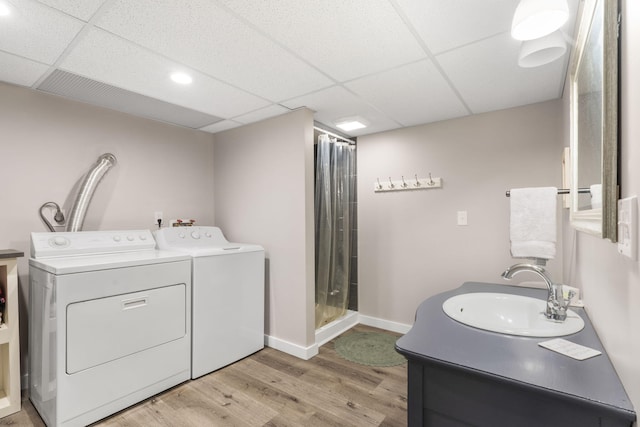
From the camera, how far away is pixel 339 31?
152 centimetres

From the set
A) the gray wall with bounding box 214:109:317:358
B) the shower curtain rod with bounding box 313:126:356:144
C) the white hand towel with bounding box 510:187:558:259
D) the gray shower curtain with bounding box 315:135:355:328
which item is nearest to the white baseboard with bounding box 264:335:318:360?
the gray wall with bounding box 214:109:317:358

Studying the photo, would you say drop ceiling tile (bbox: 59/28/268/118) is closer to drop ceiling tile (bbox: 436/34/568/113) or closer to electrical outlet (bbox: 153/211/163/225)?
electrical outlet (bbox: 153/211/163/225)

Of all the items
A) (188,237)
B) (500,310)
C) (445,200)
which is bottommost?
(500,310)

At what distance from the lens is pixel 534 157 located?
2436 mm

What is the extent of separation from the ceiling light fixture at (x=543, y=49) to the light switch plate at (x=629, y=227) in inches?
35.8

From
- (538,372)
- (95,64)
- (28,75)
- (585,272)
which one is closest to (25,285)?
(28,75)

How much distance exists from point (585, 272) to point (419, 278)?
168cm

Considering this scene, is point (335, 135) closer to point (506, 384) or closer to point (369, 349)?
point (369, 349)

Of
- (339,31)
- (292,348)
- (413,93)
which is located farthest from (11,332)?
(413,93)

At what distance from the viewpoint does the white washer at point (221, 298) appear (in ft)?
7.45

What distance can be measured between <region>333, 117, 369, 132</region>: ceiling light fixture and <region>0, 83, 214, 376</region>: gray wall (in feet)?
4.75

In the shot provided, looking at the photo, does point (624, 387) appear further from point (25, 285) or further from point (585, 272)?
point (25, 285)

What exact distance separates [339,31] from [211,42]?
66 centimetres

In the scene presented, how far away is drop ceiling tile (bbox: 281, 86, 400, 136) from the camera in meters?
2.31
